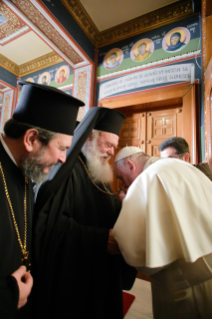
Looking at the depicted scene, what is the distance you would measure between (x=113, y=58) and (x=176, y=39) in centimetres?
132

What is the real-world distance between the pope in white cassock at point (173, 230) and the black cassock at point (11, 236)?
1.82 ft

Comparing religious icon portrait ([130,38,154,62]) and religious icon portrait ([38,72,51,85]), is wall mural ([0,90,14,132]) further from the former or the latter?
religious icon portrait ([130,38,154,62])

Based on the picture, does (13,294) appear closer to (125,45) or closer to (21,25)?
(125,45)

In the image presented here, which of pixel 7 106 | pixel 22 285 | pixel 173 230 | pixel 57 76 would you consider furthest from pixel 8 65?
pixel 173 230

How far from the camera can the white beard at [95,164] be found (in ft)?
5.77

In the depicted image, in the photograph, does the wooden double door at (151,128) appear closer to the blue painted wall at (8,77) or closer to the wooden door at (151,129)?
the wooden door at (151,129)

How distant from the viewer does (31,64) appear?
17.5ft

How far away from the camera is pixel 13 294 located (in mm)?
836

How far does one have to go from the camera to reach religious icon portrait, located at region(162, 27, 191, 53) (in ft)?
10.9

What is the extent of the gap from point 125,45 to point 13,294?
448 centimetres

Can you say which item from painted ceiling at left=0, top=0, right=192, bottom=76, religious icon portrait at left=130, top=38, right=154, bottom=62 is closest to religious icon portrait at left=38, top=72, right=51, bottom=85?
painted ceiling at left=0, top=0, right=192, bottom=76

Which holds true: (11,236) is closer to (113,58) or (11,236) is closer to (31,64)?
(113,58)

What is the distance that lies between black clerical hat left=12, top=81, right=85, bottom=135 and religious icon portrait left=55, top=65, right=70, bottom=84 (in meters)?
3.83

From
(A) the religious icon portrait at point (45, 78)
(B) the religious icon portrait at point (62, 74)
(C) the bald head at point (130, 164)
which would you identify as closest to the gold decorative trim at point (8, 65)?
(A) the religious icon portrait at point (45, 78)
